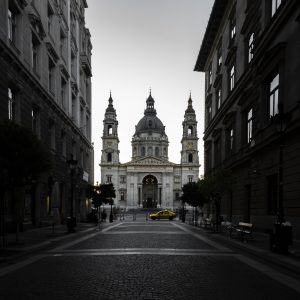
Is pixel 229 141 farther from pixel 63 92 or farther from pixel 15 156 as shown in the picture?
pixel 15 156

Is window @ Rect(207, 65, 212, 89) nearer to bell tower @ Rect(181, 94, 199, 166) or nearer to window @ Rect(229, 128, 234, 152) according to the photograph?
window @ Rect(229, 128, 234, 152)

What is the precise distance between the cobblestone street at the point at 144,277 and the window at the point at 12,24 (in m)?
15.1

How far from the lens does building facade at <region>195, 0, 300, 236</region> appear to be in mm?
19969

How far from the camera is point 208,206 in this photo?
49.8 m

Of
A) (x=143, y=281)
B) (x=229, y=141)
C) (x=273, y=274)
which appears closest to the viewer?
(x=143, y=281)

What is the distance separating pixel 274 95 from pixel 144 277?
1672 centimetres

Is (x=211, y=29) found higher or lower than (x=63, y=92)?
higher

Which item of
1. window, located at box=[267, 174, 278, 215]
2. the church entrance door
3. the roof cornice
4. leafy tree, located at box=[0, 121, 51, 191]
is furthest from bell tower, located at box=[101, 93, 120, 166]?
leafy tree, located at box=[0, 121, 51, 191]

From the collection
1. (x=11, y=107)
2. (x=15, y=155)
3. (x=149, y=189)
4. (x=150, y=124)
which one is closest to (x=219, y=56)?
(x=11, y=107)

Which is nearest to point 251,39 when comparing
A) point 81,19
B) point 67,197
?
point 67,197

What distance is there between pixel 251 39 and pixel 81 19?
2564cm

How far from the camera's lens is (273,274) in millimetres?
11008

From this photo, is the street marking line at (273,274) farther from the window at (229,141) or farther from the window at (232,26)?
the window at (232,26)

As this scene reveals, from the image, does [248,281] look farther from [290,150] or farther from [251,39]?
[251,39]
